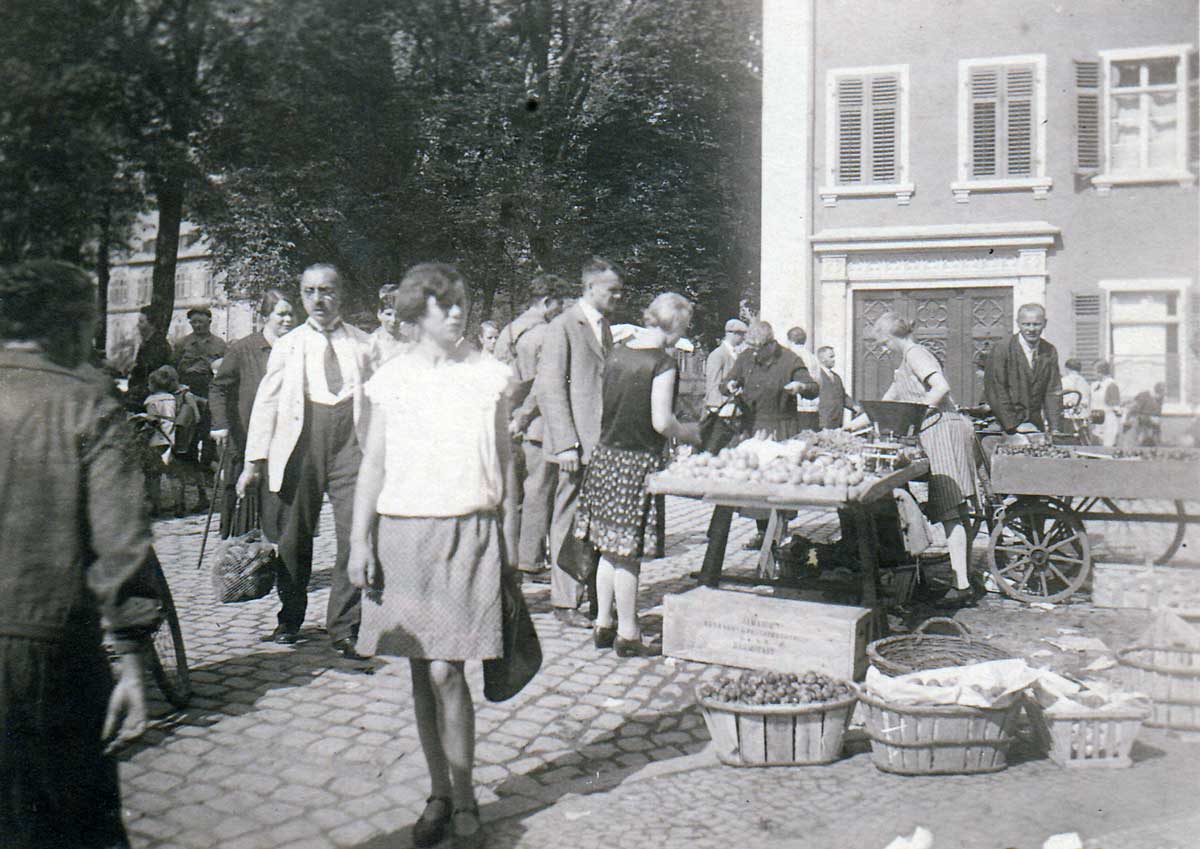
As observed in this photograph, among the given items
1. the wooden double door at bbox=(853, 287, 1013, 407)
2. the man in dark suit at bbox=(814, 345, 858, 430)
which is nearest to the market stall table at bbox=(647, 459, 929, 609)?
the man in dark suit at bbox=(814, 345, 858, 430)

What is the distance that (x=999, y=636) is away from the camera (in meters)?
6.04

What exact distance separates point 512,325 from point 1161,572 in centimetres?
506

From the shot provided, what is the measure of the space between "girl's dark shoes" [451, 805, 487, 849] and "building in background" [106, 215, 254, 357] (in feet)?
9.38

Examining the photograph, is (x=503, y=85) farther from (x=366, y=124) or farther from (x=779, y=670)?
(x=779, y=670)

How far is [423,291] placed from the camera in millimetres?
3322

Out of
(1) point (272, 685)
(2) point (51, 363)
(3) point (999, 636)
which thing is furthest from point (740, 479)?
(2) point (51, 363)

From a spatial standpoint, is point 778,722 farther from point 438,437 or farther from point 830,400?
point 830,400

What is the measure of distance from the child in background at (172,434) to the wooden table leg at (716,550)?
5685mm

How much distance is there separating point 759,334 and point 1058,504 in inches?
114

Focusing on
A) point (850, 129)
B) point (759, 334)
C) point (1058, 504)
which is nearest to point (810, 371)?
point (759, 334)

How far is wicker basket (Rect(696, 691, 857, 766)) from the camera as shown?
157 inches

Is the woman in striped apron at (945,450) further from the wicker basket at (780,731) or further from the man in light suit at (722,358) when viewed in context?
the man in light suit at (722,358)

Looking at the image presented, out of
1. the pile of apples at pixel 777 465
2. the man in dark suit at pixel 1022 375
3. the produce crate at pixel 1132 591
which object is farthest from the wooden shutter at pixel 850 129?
the pile of apples at pixel 777 465

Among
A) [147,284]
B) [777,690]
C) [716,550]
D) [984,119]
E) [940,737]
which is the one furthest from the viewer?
[984,119]
